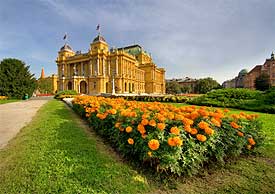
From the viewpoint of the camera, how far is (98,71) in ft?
196

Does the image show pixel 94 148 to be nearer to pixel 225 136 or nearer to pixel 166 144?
pixel 166 144

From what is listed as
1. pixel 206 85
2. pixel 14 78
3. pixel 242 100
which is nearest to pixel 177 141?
pixel 242 100

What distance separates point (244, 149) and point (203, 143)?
4.52 ft

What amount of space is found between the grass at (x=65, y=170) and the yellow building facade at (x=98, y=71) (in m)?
49.3

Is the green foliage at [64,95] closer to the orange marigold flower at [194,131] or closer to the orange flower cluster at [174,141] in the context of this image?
the orange marigold flower at [194,131]

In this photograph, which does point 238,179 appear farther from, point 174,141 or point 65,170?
point 65,170

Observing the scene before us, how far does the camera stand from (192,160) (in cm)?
261

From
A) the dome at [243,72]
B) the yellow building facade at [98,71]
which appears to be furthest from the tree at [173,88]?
the dome at [243,72]

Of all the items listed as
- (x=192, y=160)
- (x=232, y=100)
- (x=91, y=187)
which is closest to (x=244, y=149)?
(x=192, y=160)

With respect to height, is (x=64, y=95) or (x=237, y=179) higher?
(x=64, y=95)

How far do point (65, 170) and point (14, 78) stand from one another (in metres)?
31.7

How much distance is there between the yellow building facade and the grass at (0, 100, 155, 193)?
49.3 m

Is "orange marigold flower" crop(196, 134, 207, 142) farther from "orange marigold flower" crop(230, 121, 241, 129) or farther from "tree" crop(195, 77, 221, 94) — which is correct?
"tree" crop(195, 77, 221, 94)

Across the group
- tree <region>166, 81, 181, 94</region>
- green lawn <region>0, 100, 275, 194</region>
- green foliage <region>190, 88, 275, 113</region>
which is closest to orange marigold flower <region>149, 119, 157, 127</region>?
green lawn <region>0, 100, 275, 194</region>
